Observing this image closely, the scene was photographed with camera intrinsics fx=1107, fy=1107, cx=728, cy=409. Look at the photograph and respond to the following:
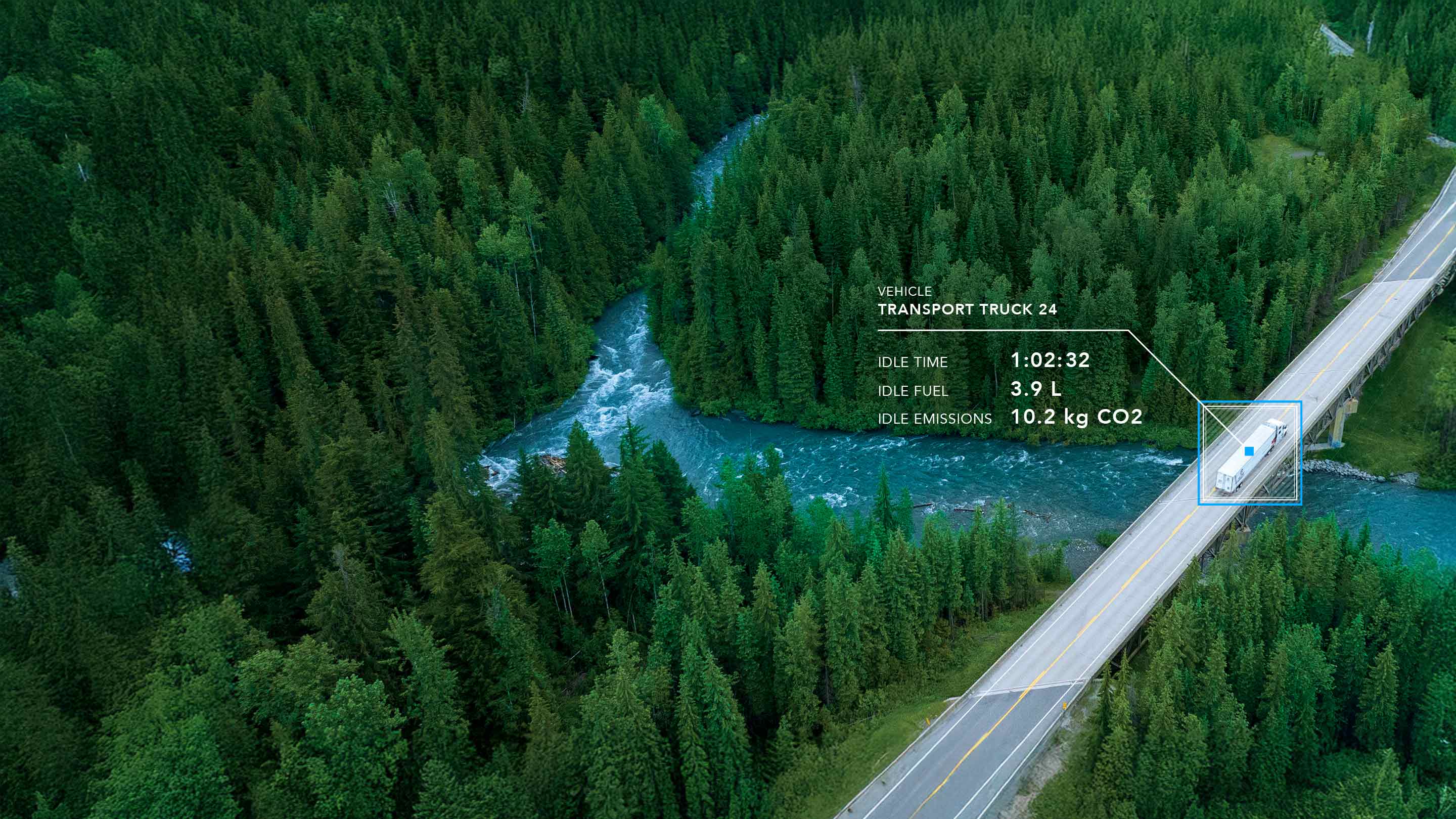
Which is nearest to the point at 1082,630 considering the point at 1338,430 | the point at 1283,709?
the point at 1283,709

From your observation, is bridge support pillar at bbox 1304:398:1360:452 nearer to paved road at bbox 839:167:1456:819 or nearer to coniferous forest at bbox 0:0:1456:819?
paved road at bbox 839:167:1456:819

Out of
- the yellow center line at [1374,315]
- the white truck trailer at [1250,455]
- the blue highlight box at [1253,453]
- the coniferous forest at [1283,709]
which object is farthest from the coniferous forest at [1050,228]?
the coniferous forest at [1283,709]

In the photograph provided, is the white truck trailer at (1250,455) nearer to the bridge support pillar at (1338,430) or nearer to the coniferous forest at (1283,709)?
the bridge support pillar at (1338,430)

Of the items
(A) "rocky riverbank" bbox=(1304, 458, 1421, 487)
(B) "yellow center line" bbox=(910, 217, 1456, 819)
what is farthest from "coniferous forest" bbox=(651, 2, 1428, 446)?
(A) "rocky riverbank" bbox=(1304, 458, 1421, 487)

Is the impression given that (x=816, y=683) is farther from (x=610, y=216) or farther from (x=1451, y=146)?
(x=1451, y=146)

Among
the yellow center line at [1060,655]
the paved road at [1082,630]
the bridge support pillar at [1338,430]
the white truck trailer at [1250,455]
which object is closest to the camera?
the paved road at [1082,630]
